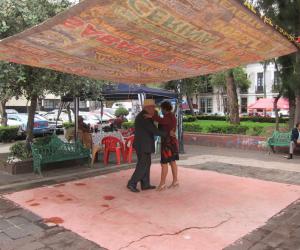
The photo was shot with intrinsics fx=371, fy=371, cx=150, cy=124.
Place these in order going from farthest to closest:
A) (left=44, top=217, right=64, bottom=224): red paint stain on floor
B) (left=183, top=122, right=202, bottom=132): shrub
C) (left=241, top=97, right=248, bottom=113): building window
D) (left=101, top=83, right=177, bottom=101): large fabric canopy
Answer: (left=241, top=97, right=248, bottom=113): building window → (left=183, top=122, right=202, bottom=132): shrub → (left=101, top=83, right=177, bottom=101): large fabric canopy → (left=44, top=217, right=64, bottom=224): red paint stain on floor

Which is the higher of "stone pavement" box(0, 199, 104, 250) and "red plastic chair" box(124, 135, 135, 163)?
"red plastic chair" box(124, 135, 135, 163)

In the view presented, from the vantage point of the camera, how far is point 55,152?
935 cm

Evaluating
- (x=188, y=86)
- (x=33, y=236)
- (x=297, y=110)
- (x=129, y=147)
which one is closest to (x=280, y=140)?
(x=297, y=110)

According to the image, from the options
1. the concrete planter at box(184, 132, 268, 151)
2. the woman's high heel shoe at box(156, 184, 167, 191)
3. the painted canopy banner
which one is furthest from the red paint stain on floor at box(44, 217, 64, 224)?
the concrete planter at box(184, 132, 268, 151)

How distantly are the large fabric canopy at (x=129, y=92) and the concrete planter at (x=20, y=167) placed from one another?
4208 millimetres

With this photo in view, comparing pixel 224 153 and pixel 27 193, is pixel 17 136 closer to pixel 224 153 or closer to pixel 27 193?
pixel 224 153

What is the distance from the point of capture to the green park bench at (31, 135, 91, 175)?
349 inches

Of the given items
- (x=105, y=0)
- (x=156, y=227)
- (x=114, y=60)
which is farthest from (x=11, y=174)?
(x=105, y=0)

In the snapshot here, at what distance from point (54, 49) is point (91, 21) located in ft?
5.01

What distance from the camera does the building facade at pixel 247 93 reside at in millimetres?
49500

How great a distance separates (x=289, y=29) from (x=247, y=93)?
41684 millimetres

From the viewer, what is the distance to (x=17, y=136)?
18672 millimetres

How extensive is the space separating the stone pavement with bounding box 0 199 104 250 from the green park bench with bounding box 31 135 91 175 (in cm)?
320

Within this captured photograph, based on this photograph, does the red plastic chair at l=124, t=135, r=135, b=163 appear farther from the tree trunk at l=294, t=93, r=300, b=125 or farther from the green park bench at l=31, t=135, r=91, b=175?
the tree trunk at l=294, t=93, r=300, b=125
